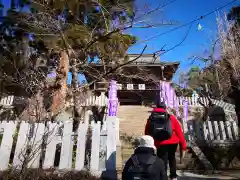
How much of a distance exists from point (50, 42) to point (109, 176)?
12.5ft

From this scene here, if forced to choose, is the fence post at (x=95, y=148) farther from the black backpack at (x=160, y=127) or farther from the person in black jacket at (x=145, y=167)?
the person in black jacket at (x=145, y=167)

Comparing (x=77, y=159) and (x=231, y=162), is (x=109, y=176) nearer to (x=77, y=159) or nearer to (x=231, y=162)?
(x=77, y=159)

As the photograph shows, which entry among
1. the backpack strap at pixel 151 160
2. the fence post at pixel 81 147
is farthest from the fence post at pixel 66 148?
the backpack strap at pixel 151 160

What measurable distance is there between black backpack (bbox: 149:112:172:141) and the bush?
112 cm

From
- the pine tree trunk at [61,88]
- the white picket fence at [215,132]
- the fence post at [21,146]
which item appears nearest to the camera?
the fence post at [21,146]

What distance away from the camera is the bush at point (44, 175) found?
2926 millimetres

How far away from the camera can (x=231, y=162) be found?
5.97 m

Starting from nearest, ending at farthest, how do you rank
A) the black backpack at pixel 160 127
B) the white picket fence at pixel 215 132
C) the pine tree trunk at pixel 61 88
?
the black backpack at pixel 160 127
the pine tree trunk at pixel 61 88
the white picket fence at pixel 215 132

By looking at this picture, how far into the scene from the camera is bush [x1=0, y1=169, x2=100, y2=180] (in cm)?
293

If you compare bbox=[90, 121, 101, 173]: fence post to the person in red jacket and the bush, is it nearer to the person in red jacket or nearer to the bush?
the bush

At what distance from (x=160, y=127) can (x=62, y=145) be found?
1669 millimetres

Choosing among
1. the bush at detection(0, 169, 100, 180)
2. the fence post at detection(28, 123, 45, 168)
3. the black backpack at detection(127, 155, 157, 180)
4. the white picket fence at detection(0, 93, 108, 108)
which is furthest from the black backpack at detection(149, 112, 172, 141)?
the white picket fence at detection(0, 93, 108, 108)

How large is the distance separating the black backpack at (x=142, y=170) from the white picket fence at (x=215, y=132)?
213 inches

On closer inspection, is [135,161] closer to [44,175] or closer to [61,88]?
[44,175]
